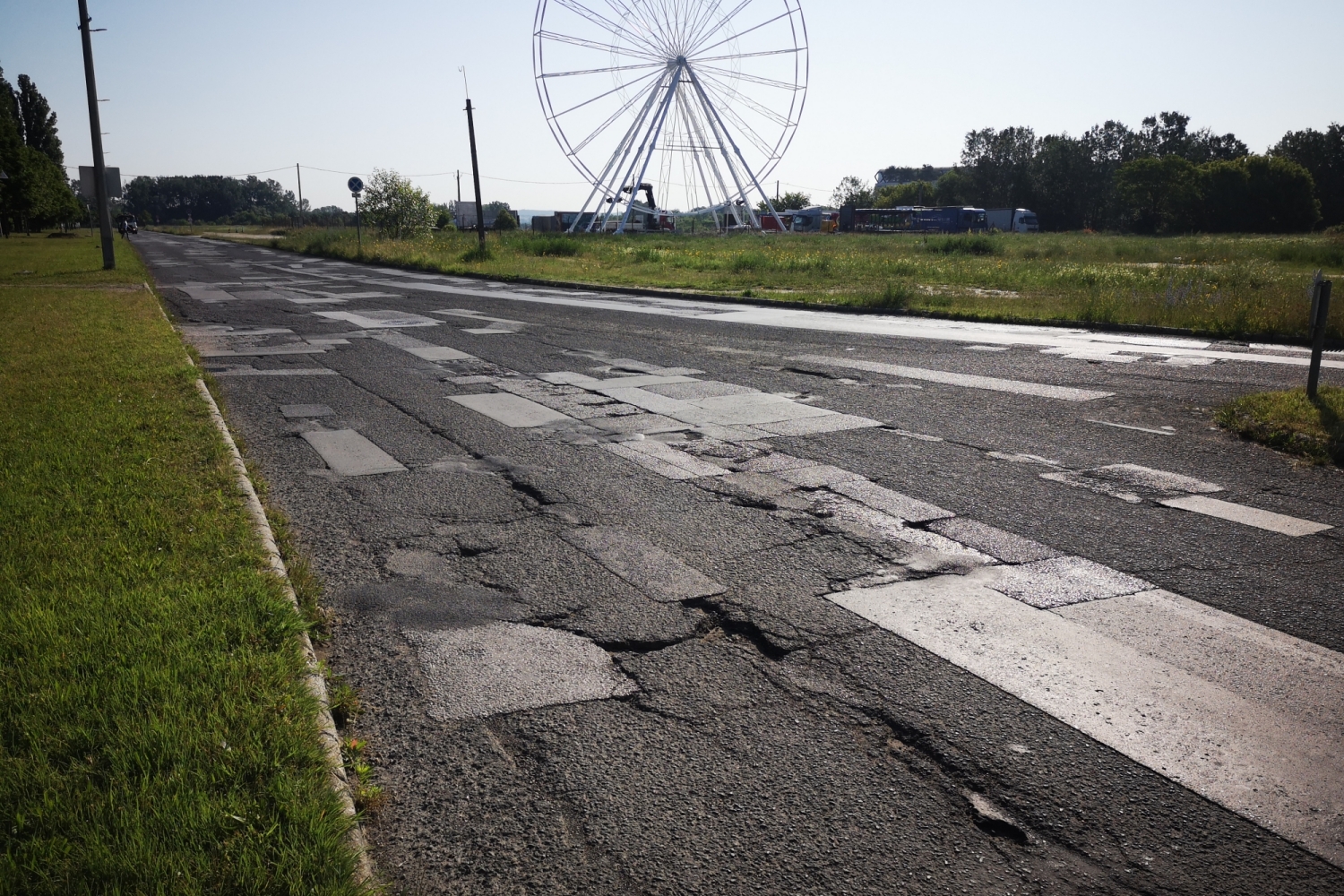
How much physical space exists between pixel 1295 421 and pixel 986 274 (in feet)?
67.8

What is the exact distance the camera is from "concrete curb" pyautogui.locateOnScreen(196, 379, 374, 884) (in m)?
2.48

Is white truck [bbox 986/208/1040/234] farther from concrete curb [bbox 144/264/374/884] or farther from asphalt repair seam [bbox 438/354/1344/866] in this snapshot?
concrete curb [bbox 144/264/374/884]

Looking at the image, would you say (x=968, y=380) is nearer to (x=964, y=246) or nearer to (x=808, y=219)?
(x=964, y=246)

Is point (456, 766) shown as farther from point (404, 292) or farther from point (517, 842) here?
point (404, 292)

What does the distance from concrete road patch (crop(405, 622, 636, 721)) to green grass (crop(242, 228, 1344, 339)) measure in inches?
578

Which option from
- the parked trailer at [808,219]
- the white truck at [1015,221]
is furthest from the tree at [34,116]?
the white truck at [1015,221]

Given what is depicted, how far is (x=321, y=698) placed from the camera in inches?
126

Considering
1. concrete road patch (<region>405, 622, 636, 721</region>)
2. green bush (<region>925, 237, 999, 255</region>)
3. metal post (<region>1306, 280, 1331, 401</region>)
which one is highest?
green bush (<region>925, 237, 999, 255</region>)

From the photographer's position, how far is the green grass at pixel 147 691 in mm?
2311

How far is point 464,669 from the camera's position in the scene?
3.66m

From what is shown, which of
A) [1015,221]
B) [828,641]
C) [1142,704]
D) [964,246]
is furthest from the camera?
[1015,221]

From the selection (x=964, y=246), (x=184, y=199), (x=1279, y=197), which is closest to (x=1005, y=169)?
(x=1279, y=197)

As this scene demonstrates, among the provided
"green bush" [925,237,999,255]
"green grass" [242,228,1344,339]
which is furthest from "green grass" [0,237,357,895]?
"green bush" [925,237,999,255]

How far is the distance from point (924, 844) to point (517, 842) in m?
1.14
